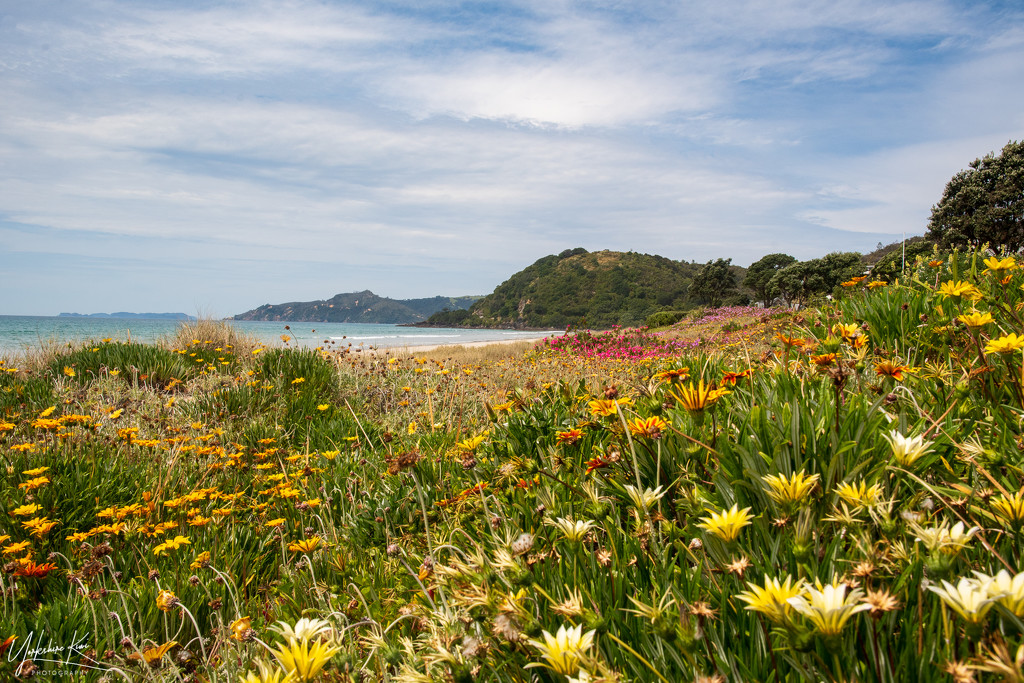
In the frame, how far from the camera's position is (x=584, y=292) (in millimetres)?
88875

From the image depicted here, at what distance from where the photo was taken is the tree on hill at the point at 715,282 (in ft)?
201

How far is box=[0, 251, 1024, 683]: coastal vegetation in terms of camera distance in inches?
37.0

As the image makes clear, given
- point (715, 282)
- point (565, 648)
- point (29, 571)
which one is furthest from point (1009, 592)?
point (715, 282)

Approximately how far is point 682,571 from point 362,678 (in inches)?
36.6

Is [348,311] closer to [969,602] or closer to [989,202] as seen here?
[989,202]

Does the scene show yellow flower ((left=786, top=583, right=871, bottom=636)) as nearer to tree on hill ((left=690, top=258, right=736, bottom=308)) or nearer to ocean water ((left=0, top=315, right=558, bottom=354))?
ocean water ((left=0, top=315, right=558, bottom=354))

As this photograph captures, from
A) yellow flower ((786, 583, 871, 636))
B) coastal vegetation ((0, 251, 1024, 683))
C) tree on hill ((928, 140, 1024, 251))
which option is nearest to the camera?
yellow flower ((786, 583, 871, 636))

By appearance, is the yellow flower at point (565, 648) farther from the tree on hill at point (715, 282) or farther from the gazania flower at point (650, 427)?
the tree on hill at point (715, 282)

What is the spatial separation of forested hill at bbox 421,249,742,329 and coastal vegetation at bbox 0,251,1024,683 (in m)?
65.9

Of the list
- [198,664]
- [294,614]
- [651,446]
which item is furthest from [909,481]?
[198,664]

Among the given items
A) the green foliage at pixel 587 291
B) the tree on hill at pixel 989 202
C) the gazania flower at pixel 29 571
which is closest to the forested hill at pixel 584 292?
the green foliage at pixel 587 291

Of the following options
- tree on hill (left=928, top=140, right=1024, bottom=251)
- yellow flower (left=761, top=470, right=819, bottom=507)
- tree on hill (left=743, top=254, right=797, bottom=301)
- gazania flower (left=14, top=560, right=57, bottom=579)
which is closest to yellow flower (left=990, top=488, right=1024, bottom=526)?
yellow flower (left=761, top=470, right=819, bottom=507)

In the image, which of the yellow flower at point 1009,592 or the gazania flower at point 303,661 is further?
the gazania flower at point 303,661

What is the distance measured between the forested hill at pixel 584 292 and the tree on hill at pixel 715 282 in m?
8.87
